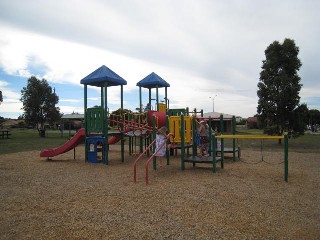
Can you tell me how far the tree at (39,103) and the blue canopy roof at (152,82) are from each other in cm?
2288

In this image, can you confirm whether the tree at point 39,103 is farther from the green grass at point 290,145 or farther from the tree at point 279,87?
the tree at point 279,87

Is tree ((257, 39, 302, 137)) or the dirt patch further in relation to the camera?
tree ((257, 39, 302, 137))

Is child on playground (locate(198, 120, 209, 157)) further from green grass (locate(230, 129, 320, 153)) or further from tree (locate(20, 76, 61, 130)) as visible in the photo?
tree (locate(20, 76, 61, 130))

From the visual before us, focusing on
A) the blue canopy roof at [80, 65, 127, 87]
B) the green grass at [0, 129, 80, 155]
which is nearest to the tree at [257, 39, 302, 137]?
the blue canopy roof at [80, 65, 127, 87]

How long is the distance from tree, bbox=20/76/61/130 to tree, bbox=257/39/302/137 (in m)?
24.1

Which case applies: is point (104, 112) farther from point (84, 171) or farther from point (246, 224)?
point (246, 224)

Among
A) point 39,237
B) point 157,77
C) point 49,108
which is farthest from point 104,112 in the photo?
point 49,108

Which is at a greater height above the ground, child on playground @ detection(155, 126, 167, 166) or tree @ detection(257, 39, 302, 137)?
tree @ detection(257, 39, 302, 137)

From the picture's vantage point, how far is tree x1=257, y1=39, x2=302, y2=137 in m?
19.6

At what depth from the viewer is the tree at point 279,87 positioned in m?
19.6

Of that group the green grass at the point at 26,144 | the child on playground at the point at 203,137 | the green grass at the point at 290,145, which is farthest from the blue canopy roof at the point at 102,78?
the green grass at the point at 290,145

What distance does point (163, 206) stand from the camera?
17.6 ft

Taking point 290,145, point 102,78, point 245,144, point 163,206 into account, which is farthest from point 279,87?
point 163,206

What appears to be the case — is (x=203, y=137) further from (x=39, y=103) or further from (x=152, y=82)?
(x=39, y=103)
